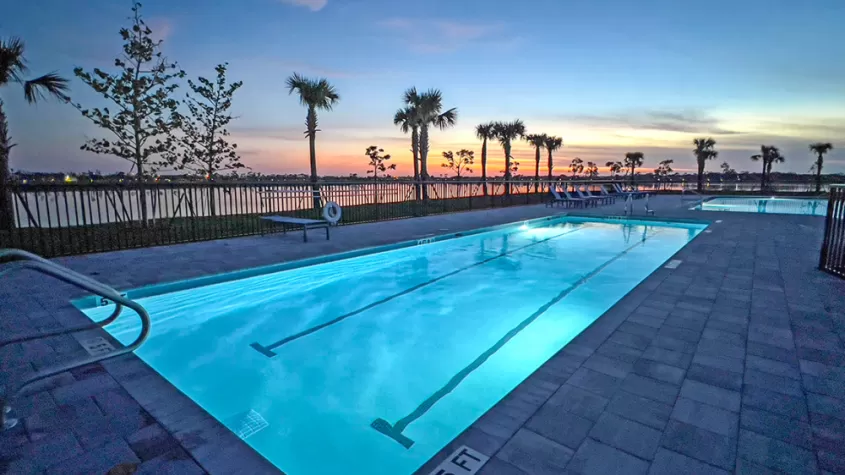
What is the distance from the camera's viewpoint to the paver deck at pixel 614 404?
5.60 ft

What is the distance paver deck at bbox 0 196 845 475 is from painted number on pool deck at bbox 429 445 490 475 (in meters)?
0.04

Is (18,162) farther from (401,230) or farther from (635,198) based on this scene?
(635,198)

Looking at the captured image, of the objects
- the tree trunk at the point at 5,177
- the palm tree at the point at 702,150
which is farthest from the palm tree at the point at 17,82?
the palm tree at the point at 702,150

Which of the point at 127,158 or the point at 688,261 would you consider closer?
the point at 688,261

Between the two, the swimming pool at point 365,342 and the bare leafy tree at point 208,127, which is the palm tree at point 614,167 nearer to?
the bare leafy tree at point 208,127

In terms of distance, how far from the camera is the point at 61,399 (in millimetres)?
2164

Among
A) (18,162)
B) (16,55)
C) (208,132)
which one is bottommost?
(18,162)

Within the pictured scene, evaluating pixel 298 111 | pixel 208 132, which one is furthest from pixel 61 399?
pixel 298 111

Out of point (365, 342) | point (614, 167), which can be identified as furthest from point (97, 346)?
point (614, 167)

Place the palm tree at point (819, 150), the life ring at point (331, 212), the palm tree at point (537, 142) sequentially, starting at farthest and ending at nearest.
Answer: the palm tree at point (819, 150) → the palm tree at point (537, 142) → the life ring at point (331, 212)

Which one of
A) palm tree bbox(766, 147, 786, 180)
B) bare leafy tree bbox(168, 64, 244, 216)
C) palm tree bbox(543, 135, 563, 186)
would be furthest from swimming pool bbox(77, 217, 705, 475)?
palm tree bbox(766, 147, 786, 180)

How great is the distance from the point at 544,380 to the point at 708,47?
53.4 feet

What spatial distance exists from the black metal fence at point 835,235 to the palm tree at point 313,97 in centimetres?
1680

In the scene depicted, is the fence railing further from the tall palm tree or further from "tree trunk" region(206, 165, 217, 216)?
the tall palm tree
